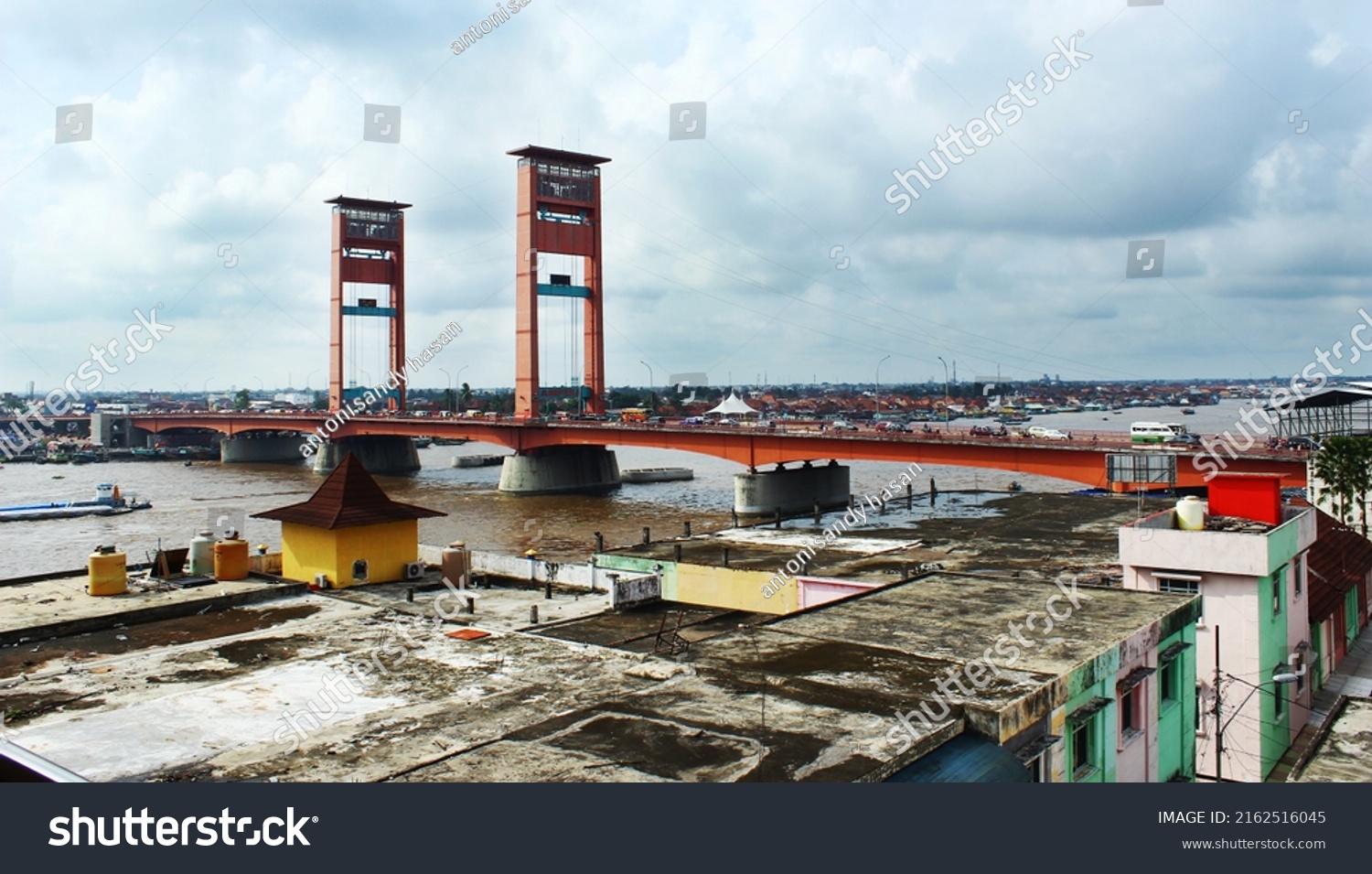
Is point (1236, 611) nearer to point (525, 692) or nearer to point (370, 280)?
point (525, 692)

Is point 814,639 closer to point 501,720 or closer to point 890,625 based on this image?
point 890,625

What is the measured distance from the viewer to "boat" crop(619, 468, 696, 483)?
8925cm

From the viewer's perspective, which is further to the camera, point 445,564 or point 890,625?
point 445,564

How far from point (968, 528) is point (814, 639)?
846 inches

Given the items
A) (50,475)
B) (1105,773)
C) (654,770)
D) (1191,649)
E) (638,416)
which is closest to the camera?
(654,770)

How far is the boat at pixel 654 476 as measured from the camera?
293 ft

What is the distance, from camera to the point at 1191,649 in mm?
16609

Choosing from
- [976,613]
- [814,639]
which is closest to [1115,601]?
[976,613]

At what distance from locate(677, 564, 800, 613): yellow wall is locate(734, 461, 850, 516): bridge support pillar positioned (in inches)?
1459

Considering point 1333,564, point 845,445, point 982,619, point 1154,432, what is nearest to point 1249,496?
point 1333,564

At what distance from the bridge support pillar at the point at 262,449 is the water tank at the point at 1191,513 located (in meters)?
110

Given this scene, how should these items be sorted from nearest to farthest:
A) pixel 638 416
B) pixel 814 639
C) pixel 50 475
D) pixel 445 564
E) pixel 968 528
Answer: pixel 814 639
pixel 445 564
pixel 968 528
pixel 638 416
pixel 50 475

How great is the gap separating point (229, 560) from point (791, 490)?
45.3 meters

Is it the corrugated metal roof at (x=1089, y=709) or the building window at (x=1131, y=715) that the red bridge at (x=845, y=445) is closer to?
the building window at (x=1131, y=715)
